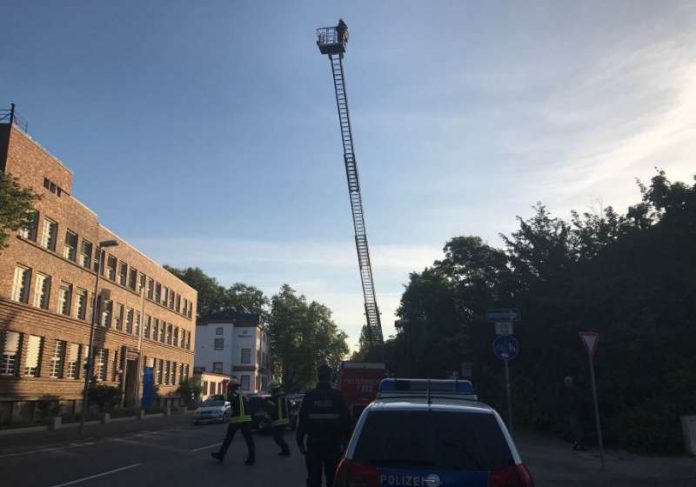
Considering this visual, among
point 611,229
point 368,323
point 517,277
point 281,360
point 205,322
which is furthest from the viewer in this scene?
point 281,360

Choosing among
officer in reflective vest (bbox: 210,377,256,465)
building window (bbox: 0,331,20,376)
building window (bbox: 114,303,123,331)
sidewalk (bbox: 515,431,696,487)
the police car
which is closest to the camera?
the police car

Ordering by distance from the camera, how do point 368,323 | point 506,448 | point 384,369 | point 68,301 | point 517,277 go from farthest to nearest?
1. point 368,323
2. point 68,301
3. point 384,369
4. point 517,277
5. point 506,448

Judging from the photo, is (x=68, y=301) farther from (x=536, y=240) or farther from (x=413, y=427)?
(x=413, y=427)

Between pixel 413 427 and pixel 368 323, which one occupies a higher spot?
pixel 368 323

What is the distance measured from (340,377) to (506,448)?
22941 mm

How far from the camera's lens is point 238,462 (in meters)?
13.6

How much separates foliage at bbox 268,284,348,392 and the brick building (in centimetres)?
4407

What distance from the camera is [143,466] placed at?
41.5ft

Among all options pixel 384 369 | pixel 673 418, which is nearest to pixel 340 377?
pixel 384 369

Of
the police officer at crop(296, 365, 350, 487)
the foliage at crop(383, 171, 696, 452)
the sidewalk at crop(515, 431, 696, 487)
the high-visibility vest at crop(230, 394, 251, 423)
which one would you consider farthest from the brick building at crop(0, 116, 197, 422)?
the sidewalk at crop(515, 431, 696, 487)

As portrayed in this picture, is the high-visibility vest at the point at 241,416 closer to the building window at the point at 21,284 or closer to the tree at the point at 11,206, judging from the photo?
the tree at the point at 11,206

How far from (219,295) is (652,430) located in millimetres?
87942

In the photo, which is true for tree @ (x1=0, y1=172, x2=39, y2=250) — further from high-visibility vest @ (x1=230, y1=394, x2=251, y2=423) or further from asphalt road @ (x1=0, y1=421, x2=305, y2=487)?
high-visibility vest @ (x1=230, y1=394, x2=251, y2=423)

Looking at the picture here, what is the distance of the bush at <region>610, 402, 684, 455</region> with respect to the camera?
1352cm
